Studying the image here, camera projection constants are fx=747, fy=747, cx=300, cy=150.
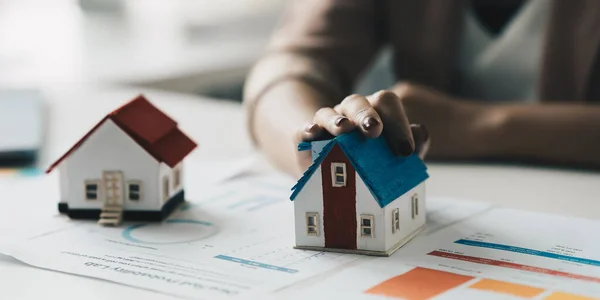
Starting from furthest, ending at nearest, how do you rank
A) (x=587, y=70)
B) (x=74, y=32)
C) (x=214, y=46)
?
(x=74, y=32)
(x=214, y=46)
(x=587, y=70)

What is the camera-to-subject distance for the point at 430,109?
1098 mm

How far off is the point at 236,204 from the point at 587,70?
0.72 metres

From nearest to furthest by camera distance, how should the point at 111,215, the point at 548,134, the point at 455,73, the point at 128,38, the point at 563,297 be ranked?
the point at 563,297
the point at 111,215
the point at 548,134
the point at 455,73
the point at 128,38

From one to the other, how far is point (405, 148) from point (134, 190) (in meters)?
0.29

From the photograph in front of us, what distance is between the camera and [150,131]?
0.81m

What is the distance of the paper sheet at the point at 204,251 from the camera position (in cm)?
60

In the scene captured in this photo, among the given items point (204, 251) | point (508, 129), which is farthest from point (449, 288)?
point (508, 129)

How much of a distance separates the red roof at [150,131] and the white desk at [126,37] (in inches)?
47.2

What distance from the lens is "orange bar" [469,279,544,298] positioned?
565 mm

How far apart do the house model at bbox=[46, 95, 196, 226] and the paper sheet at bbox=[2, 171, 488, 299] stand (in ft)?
0.07

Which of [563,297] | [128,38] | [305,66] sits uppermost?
[128,38]

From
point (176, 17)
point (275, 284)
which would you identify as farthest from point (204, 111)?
point (176, 17)

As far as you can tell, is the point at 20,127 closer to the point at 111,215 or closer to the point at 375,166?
the point at 111,215

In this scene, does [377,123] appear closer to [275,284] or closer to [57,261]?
[275,284]
